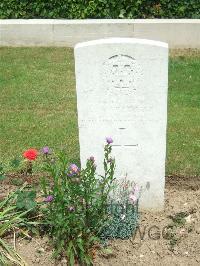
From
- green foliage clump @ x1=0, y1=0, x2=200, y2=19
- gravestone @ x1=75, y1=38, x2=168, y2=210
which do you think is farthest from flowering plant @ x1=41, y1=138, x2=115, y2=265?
green foliage clump @ x1=0, y1=0, x2=200, y2=19

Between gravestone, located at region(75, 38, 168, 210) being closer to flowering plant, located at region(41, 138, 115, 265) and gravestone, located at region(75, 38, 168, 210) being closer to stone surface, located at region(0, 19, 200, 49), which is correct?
flowering plant, located at region(41, 138, 115, 265)

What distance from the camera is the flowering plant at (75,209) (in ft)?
13.6

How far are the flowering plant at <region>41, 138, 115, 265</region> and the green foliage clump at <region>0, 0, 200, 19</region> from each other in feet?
20.4

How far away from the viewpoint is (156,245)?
4566 millimetres

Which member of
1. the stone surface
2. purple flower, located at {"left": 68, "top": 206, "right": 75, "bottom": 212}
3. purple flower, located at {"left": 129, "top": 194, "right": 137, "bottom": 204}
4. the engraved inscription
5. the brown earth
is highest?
the engraved inscription

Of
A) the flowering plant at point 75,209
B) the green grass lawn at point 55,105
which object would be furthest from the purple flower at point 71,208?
the green grass lawn at point 55,105

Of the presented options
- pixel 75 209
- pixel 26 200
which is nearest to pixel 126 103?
pixel 75 209

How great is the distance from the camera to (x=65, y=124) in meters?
6.86

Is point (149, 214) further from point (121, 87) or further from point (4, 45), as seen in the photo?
point (4, 45)

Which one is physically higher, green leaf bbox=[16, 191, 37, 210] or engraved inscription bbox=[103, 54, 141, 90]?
engraved inscription bbox=[103, 54, 141, 90]

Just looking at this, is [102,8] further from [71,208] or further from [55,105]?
[71,208]

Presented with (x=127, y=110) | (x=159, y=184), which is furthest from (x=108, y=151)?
Result: (x=159, y=184)

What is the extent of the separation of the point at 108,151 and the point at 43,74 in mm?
4485

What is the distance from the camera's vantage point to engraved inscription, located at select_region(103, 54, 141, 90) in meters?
4.43
